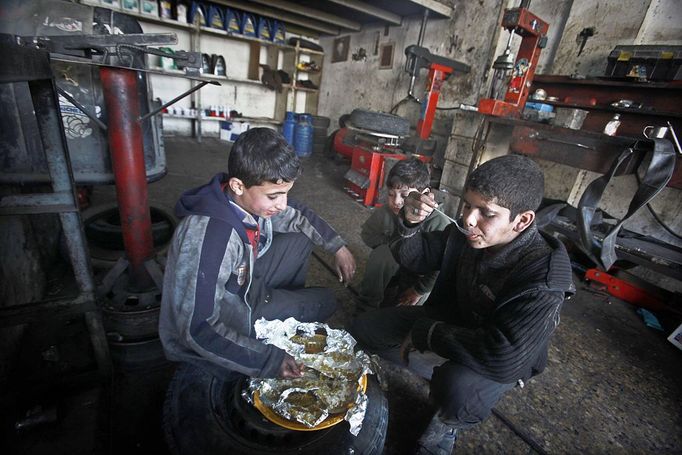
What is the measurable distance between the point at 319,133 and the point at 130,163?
5245 millimetres

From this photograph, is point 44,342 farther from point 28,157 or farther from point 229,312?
point 229,312

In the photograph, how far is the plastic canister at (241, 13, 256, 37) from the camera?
5.55m

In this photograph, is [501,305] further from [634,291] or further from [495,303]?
[634,291]

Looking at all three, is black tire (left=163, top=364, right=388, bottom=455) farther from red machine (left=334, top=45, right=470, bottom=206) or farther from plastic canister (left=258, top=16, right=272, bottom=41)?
plastic canister (left=258, top=16, right=272, bottom=41)

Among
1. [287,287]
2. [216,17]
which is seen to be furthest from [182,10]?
[287,287]

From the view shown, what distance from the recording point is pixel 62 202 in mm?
942

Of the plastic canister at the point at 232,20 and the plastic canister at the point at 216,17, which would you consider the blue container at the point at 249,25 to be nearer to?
the plastic canister at the point at 232,20

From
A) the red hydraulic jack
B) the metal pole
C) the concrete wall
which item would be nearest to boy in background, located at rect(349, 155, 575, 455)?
the red hydraulic jack

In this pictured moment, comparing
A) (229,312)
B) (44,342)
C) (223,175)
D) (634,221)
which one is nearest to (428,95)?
(634,221)

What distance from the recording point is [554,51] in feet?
10.1

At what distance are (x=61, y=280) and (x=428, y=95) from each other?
11.7 feet

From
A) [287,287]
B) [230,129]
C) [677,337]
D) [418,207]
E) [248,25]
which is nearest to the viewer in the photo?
[418,207]

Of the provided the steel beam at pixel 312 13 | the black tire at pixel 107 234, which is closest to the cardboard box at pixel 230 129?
the steel beam at pixel 312 13

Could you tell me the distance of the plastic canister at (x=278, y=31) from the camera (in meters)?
5.79
